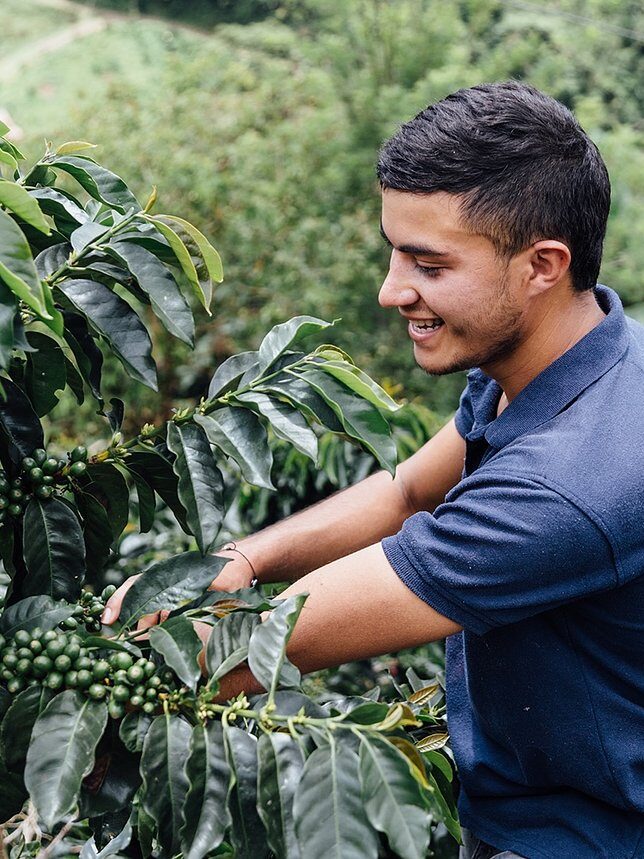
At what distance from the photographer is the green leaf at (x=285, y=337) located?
1224 mm

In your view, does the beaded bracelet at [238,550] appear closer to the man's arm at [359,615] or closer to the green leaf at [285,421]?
the man's arm at [359,615]

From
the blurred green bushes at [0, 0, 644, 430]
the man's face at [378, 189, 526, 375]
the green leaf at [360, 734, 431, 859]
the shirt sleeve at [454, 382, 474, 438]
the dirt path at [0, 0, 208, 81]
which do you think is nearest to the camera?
the green leaf at [360, 734, 431, 859]

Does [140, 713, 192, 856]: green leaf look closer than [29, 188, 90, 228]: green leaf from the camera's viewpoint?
Yes

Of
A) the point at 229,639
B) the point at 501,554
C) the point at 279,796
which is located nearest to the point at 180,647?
the point at 229,639

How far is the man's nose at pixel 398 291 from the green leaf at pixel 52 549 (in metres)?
0.52

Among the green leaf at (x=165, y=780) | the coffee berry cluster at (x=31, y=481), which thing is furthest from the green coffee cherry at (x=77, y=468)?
the green leaf at (x=165, y=780)

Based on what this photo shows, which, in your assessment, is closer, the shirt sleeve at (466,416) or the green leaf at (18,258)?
the green leaf at (18,258)

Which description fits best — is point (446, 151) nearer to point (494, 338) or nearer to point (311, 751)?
point (494, 338)

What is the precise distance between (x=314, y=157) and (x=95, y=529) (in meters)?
5.20

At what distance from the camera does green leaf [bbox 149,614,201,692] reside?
1.03 metres

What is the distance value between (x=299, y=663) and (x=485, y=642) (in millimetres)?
288

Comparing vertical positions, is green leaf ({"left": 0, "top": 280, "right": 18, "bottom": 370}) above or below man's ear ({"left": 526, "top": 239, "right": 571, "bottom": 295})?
above

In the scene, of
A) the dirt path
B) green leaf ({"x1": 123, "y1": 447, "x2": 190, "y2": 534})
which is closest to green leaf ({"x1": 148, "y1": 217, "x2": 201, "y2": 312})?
green leaf ({"x1": 123, "y1": 447, "x2": 190, "y2": 534})

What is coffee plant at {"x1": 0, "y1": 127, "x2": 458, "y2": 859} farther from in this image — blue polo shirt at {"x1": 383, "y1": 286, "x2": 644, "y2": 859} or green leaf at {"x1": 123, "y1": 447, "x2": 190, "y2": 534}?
blue polo shirt at {"x1": 383, "y1": 286, "x2": 644, "y2": 859}
